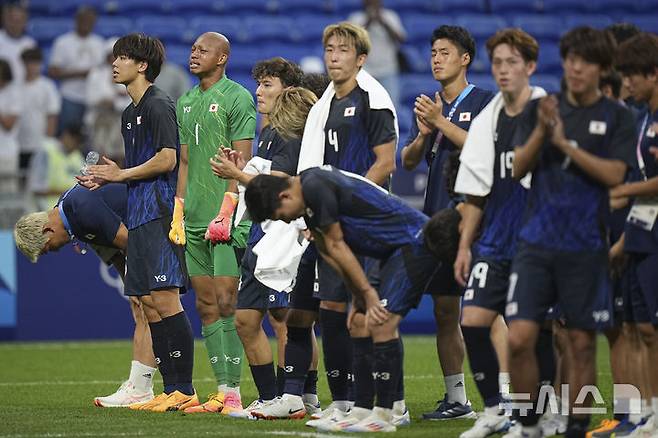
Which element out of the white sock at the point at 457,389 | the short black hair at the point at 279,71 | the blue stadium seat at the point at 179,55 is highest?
the blue stadium seat at the point at 179,55

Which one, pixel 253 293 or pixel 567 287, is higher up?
pixel 567 287

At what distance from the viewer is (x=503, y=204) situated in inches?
275

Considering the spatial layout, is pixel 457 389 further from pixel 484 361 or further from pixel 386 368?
pixel 484 361

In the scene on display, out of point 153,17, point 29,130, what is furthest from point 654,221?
point 153,17

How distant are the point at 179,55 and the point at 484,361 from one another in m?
13.2

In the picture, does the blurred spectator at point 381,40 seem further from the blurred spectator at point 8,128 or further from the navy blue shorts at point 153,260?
the navy blue shorts at point 153,260

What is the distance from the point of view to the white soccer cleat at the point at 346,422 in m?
7.34

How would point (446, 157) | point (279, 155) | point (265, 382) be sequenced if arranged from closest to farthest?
1. point (446, 157)
2. point (265, 382)
3. point (279, 155)

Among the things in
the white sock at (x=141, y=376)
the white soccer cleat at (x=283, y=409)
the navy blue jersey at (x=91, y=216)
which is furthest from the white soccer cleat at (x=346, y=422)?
the navy blue jersey at (x=91, y=216)

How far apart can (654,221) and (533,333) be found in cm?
111

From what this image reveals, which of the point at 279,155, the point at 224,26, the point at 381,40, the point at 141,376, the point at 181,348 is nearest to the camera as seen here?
the point at 279,155

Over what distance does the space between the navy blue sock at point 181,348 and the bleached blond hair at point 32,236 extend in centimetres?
129

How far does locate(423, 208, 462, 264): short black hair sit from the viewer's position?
716cm

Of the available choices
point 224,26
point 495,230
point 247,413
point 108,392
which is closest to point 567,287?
point 495,230
